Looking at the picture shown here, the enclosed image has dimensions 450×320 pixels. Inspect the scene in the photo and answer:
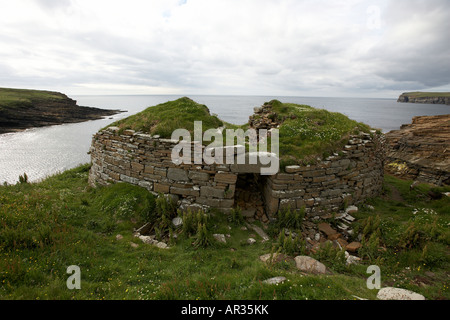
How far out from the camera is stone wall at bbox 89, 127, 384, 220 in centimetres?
802

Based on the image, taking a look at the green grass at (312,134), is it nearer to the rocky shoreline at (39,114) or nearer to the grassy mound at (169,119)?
the grassy mound at (169,119)

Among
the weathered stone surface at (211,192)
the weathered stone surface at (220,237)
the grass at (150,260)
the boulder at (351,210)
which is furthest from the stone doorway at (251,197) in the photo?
the boulder at (351,210)

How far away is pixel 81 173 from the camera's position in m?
14.3

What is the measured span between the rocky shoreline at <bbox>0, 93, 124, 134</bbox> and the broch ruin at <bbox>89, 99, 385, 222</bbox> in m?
49.0

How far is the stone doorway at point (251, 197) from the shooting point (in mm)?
8398

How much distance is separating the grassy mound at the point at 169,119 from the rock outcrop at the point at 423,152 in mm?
15025

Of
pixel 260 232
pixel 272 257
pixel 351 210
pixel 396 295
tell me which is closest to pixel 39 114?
pixel 260 232

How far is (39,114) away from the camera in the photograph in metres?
54.3

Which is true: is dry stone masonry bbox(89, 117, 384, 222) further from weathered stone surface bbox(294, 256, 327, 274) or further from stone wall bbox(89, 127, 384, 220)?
weathered stone surface bbox(294, 256, 327, 274)

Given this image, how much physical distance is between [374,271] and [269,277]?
3.17 metres

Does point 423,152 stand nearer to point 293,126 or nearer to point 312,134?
point 312,134
